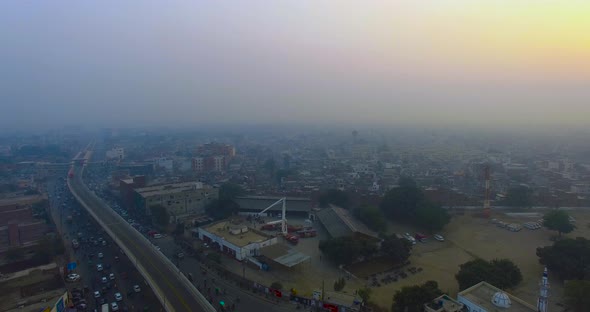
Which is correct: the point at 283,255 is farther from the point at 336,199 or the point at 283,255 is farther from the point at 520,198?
the point at 520,198

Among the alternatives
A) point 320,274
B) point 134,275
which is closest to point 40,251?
point 134,275

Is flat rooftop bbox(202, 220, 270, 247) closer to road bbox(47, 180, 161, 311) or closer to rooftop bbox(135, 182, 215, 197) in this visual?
road bbox(47, 180, 161, 311)

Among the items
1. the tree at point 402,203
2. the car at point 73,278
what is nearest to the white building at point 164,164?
the tree at point 402,203

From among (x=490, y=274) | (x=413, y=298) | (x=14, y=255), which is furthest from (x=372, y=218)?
(x=14, y=255)

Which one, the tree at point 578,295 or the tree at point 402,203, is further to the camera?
the tree at point 402,203

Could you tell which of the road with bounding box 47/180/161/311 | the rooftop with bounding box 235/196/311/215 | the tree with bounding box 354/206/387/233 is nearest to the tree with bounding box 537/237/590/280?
the tree with bounding box 354/206/387/233

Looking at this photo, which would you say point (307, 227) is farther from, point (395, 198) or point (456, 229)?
point (456, 229)

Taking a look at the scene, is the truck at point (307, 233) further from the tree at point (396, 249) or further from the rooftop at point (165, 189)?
the rooftop at point (165, 189)

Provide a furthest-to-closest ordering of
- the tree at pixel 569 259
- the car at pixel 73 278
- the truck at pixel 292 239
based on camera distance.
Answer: the truck at pixel 292 239 → the car at pixel 73 278 → the tree at pixel 569 259
